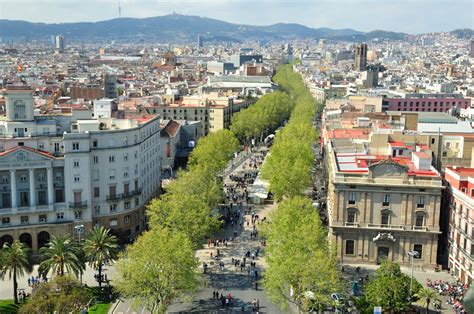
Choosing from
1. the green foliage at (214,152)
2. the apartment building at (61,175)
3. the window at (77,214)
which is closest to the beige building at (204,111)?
the green foliage at (214,152)

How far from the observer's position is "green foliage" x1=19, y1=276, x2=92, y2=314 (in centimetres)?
4725

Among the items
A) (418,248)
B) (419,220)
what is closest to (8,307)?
(418,248)

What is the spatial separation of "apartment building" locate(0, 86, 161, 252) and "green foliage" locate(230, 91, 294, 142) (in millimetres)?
76866

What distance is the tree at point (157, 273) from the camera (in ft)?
173

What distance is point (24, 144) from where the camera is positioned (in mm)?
75250

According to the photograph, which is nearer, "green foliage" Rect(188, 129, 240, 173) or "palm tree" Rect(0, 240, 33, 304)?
"palm tree" Rect(0, 240, 33, 304)

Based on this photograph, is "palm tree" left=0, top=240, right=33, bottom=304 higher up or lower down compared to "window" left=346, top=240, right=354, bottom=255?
higher up

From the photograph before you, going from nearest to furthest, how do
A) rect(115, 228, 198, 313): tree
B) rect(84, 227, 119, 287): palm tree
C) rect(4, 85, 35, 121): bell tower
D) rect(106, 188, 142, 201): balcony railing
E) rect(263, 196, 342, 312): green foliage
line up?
rect(263, 196, 342, 312): green foliage → rect(115, 228, 198, 313): tree → rect(84, 227, 119, 287): palm tree → rect(4, 85, 35, 121): bell tower → rect(106, 188, 142, 201): balcony railing

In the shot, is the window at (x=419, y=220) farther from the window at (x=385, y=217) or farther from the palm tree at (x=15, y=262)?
the palm tree at (x=15, y=262)

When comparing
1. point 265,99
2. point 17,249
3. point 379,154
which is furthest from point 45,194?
point 265,99

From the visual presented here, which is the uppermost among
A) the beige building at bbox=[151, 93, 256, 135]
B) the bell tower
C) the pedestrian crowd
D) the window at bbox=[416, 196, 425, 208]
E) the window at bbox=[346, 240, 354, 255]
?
the bell tower

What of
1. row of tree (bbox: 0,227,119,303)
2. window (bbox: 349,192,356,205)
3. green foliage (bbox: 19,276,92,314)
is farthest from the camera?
window (bbox: 349,192,356,205)

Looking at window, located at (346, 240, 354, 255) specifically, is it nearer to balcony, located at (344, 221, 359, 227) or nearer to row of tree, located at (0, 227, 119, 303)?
balcony, located at (344, 221, 359, 227)

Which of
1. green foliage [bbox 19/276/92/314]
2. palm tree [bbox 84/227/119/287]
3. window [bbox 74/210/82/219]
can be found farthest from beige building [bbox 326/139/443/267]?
green foliage [bbox 19/276/92/314]
